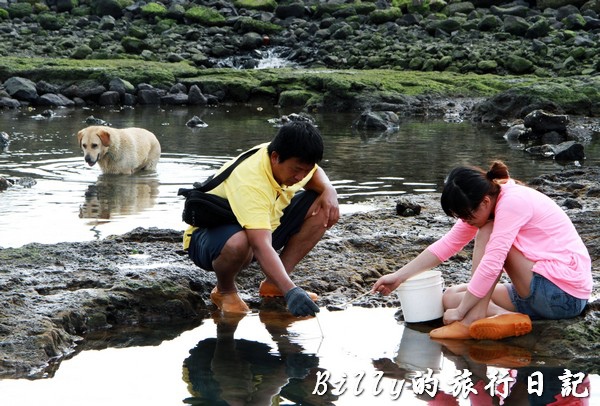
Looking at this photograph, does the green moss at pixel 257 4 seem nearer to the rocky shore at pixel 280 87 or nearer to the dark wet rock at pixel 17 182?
the rocky shore at pixel 280 87

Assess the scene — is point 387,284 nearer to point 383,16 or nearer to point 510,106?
point 510,106

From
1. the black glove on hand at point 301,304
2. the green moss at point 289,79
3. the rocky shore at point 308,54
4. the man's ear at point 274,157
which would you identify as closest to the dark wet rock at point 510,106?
the rocky shore at point 308,54

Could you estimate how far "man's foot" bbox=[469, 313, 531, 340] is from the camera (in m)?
5.06

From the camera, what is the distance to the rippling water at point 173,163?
28.9 ft

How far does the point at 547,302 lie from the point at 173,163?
851 centimetres

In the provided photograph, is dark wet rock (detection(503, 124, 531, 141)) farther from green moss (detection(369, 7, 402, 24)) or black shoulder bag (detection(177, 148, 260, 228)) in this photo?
green moss (detection(369, 7, 402, 24))

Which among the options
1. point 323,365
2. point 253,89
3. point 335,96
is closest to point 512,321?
point 323,365

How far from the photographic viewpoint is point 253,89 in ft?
80.7

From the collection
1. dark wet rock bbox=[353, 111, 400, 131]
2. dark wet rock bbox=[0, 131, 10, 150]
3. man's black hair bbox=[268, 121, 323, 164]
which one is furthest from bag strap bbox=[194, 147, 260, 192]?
dark wet rock bbox=[353, 111, 400, 131]

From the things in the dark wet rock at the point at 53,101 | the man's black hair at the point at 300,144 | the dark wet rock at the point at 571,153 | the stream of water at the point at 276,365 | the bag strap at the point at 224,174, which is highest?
the man's black hair at the point at 300,144

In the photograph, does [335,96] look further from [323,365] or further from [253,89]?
A: [323,365]

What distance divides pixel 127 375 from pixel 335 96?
18660mm

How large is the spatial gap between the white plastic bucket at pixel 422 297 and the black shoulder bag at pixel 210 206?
1.05m

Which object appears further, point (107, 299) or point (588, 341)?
point (107, 299)
